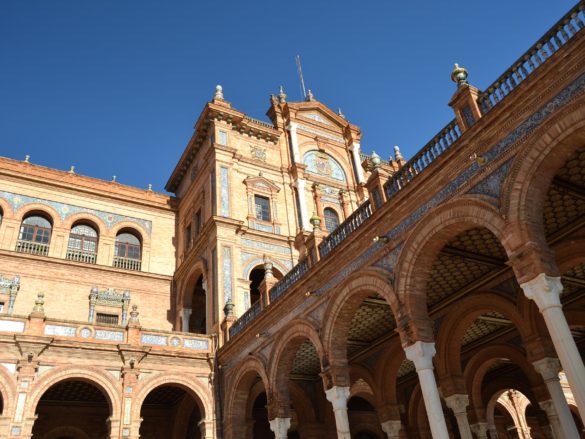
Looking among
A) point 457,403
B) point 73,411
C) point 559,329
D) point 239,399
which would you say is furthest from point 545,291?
point 73,411

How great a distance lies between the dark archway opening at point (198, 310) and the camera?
23.3 m

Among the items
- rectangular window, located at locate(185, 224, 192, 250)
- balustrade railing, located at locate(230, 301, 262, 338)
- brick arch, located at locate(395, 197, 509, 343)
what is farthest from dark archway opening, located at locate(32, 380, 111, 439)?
brick arch, located at locate(395, 197, 509, 343)

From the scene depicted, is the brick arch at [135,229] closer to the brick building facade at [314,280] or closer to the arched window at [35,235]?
the brick building facade at [314,280]

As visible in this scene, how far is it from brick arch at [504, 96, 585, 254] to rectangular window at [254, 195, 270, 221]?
14950 mm

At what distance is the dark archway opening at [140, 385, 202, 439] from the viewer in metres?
20.0

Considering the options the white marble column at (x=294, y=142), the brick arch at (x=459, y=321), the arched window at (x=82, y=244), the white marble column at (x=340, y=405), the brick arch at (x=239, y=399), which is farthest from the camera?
the white marble column at (x=294, y=142)

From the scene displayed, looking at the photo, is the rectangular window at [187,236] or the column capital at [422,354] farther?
the rectangular window at [187,236]

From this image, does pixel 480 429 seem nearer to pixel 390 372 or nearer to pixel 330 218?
pixel 390 372

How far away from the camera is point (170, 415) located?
20922mm

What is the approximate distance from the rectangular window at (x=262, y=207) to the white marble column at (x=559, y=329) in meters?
15.4

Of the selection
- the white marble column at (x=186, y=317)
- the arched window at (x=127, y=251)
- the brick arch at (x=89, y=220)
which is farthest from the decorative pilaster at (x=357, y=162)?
the brick arch at (x=89, y=220)

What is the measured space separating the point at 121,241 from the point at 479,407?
16303mm

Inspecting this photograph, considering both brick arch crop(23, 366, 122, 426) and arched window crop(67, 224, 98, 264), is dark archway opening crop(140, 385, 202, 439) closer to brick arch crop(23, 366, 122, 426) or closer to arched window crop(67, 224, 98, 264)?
brick arch crop(23, 366, 122, 426)

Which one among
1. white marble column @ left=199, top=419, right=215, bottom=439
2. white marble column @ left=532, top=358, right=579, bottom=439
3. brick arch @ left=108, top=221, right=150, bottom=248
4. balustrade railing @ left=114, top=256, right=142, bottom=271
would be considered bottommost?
white marble column @ left=532, top=358, right=579, bottom=439
